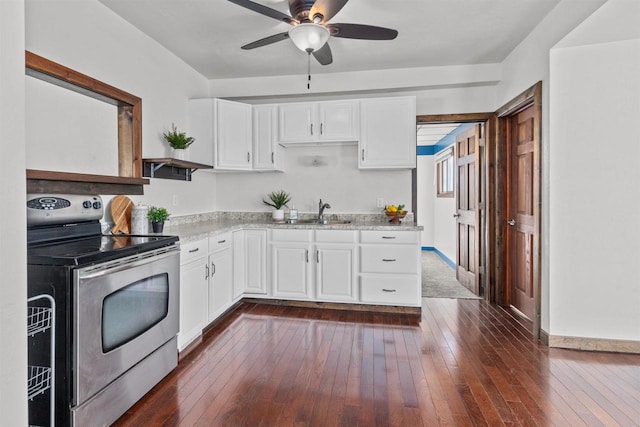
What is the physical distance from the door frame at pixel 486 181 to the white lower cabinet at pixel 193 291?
2412mm

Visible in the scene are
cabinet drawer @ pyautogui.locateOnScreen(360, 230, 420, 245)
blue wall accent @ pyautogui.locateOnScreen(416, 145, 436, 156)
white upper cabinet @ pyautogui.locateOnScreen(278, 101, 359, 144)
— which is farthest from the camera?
blue wall accent @ pyautogui.locateOnScreen(416, 145, 436, 156)

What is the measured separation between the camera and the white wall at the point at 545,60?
242 cm

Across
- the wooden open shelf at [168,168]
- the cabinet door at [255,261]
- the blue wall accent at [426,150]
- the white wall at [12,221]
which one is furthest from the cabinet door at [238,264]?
the blue wall accent at [426,150]

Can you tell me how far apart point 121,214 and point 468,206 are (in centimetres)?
378

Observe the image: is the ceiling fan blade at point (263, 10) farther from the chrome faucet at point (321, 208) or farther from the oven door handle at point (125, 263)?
the chrome faucet at point (321, 208)

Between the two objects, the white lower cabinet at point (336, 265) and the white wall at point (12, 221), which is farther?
the white lower cabinet at point (336, 265)

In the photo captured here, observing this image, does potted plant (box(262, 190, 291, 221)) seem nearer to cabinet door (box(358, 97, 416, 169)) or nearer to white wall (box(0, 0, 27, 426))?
cabinet door (box(358, 97, 416, 169))

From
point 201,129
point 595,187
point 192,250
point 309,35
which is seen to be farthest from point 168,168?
point 595,187

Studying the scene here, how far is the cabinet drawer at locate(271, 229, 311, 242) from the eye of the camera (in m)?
3.64

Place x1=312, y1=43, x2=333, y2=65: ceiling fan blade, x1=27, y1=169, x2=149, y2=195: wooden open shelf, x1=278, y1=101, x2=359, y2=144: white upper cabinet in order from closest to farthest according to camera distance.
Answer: x1=27, y1=169, x2=149, y2=195: wooden open shelf
x1=312, y1=43, x2=333, y2=65: ceiling fan blade
x1=278, y1=101, x2=359, y2=144: white upper cabinet

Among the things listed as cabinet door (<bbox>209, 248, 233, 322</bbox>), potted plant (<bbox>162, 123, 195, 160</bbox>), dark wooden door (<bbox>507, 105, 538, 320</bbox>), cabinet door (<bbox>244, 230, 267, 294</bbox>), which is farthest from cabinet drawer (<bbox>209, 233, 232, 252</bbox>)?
dark wooden door (<bbox>507, 105, 538, 320</bbox>)

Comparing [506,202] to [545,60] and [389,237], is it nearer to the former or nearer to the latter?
[389,237]

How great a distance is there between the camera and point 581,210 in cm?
264

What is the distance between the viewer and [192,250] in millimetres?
2715
